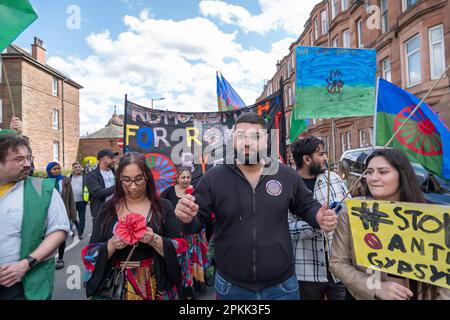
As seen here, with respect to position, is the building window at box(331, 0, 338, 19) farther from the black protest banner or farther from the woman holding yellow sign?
the woman holding yellow sign

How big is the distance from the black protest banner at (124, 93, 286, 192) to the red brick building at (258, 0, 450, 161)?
160 inches

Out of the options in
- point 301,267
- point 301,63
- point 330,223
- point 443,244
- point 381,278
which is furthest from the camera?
point 301,63

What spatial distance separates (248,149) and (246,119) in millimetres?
210

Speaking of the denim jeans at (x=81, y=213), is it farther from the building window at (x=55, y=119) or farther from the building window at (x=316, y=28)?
the building window at (x=316, y=28)

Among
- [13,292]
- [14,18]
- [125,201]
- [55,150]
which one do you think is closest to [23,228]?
[13,292]

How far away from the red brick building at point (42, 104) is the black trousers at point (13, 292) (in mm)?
20657

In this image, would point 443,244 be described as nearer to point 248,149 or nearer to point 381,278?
point 381,278

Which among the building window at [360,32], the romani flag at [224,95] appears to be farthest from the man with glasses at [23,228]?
the building window at [360,32]

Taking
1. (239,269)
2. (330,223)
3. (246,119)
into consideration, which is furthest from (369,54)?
(239,269)

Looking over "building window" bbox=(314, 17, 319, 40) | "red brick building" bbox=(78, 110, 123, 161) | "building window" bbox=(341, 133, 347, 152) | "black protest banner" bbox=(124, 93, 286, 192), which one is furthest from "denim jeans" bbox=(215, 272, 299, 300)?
"building window" bbox=(314, 17, 319, 40)

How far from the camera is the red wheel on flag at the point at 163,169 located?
4.23 m

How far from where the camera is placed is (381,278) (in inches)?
65.9

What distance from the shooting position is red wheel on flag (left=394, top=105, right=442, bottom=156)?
302cm

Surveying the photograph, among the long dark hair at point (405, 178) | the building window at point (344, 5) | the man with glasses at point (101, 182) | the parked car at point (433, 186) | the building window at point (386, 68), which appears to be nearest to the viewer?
the long dark hair at point (405, 178)
